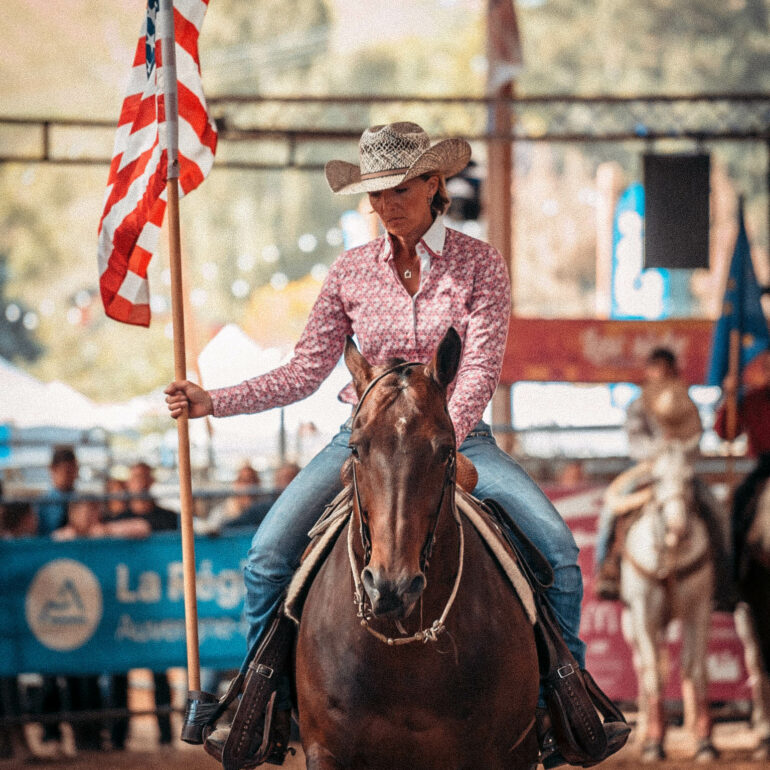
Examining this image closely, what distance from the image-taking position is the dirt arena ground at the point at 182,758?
9422 mm

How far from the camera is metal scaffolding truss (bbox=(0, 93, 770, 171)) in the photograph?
12.6 meters

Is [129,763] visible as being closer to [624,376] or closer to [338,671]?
[338,671]

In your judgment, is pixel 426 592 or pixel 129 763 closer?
pixel 426 592

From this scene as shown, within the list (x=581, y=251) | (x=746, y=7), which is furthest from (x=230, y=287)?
(x=746, y=7)

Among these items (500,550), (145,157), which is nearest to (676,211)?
(145,157)

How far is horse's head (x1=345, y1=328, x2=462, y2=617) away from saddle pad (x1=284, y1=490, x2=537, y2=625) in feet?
1.47

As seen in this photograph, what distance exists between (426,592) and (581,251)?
3817 centimetres

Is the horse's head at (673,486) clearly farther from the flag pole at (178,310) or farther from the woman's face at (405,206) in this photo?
the woman's face at (405,206)

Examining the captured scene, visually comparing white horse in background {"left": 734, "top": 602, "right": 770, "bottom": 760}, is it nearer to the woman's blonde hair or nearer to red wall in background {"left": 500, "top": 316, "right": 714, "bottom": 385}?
red wall in background {"left": 500, "top": 316, "right": 714, "bottom": 385}

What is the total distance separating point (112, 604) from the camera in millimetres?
9648

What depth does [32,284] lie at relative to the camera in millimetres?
41875

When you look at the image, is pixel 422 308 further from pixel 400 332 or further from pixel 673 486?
pixel 673 486

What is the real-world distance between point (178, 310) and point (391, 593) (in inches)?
65.1

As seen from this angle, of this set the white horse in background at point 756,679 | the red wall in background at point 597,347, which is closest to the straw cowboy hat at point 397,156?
the white horse in background at point 756,679
